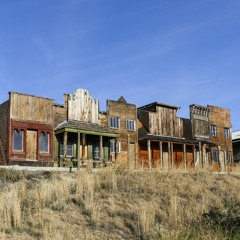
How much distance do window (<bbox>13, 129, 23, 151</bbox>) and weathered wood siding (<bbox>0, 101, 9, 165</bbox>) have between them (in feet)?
1.92

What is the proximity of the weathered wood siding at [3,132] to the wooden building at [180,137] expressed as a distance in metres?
11.7

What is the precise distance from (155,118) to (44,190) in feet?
80.8

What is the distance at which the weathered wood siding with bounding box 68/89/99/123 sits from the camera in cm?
3092

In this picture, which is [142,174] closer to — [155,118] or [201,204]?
[201,204]

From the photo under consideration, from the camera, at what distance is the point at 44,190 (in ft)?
43.9

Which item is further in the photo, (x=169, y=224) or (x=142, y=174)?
(x=142, y=174)

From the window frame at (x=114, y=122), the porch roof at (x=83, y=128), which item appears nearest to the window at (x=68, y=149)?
the porch roof at (x=83, y=128)

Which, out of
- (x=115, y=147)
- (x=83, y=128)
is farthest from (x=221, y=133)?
(x=83, y=128)

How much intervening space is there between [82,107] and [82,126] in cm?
232

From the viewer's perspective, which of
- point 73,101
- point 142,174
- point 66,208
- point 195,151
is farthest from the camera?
point 195,151

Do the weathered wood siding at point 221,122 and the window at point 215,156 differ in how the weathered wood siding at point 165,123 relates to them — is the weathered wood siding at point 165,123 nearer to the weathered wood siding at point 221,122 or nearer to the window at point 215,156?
the window at point 215,156

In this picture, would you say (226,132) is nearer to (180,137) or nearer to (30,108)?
(180,137)

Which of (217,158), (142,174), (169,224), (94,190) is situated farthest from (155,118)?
(169,224)

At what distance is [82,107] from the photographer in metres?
31.6
